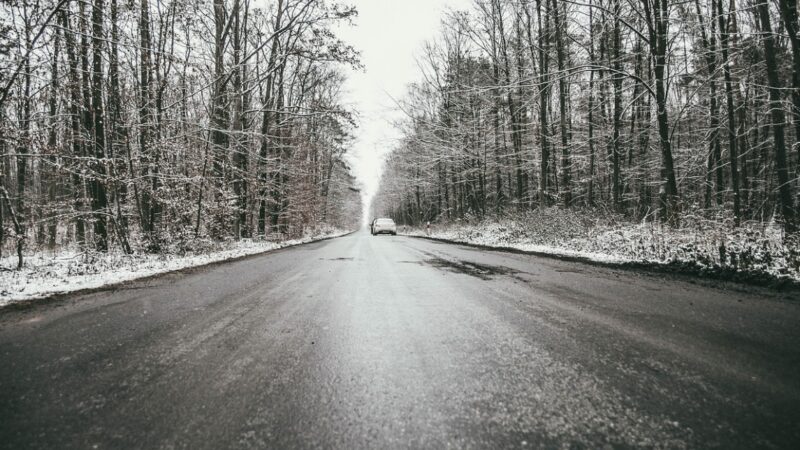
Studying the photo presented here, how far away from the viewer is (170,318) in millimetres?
3268

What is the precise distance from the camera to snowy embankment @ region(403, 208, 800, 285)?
4930 millimetres

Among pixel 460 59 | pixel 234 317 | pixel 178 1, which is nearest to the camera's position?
pixel 234 317

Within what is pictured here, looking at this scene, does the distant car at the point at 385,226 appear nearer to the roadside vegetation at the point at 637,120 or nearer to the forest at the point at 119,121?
the roadside vegetation at the point at 637,120

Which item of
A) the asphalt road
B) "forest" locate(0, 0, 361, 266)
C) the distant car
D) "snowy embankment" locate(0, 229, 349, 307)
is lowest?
the asphalt road

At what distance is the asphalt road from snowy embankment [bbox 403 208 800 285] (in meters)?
1.34

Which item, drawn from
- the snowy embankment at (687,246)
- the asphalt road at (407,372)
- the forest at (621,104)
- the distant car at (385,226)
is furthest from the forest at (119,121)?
the distant car at (385,226)

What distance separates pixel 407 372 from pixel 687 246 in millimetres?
7057

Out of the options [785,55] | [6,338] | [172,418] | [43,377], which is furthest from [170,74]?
[785,55]

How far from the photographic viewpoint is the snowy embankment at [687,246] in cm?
493

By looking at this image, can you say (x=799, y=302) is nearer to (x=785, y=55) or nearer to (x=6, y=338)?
(x=6, y=338)

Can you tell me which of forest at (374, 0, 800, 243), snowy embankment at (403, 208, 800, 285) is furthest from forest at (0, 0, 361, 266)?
snowy embankment at (403, 208, 800, 285)

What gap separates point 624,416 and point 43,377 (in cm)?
320

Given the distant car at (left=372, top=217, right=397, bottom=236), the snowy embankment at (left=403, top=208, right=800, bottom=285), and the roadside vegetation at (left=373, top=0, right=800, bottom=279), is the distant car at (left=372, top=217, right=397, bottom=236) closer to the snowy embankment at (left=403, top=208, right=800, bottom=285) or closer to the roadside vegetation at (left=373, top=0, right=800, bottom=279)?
the roadside vegetation at (left=373, top=0, right=800, bottom=279)

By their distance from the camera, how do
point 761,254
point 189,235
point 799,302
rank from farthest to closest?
1. point 189,235
2. point 761,254
3. point 799,302
